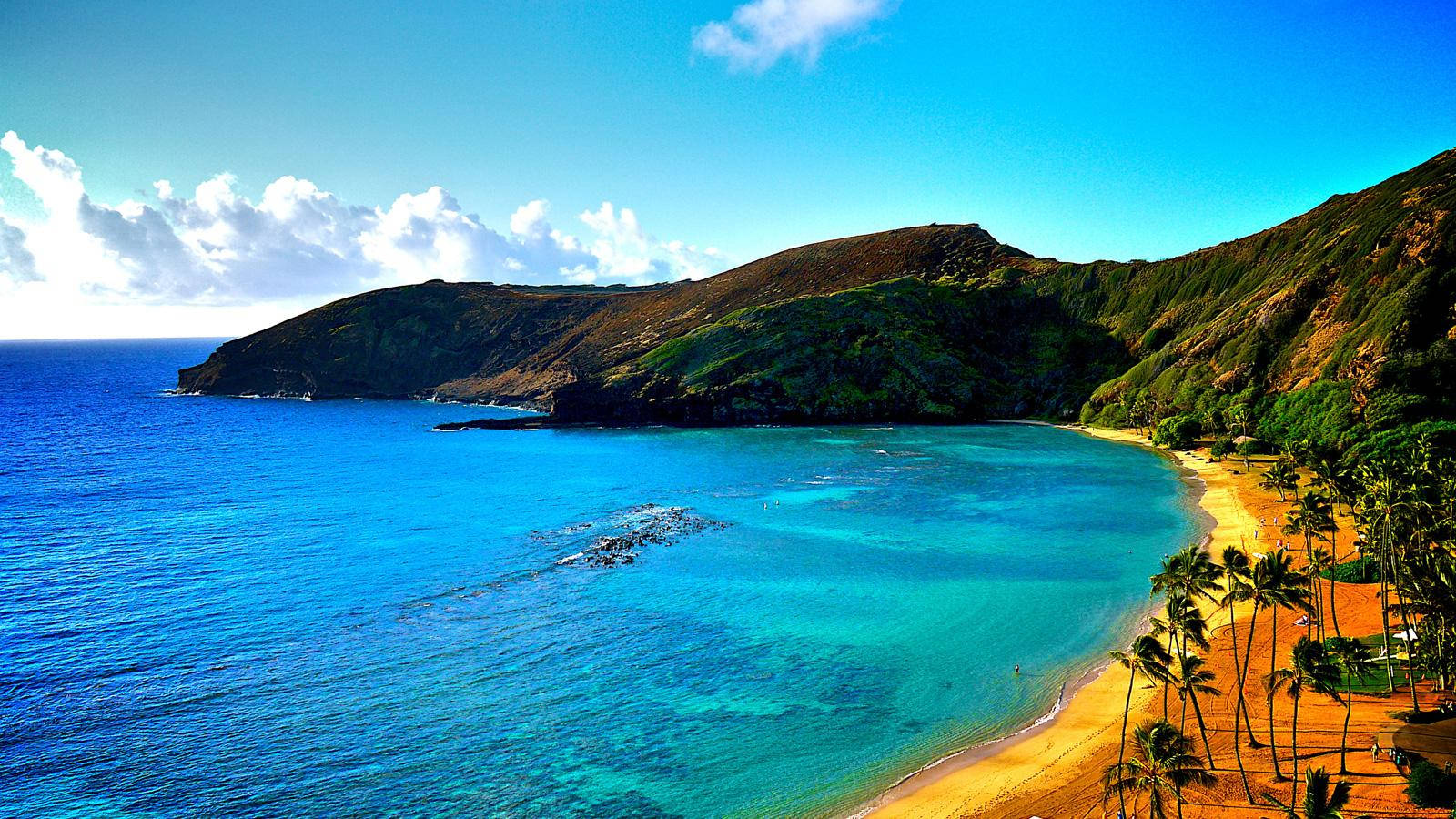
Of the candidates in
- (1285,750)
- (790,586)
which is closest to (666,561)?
(790,586)

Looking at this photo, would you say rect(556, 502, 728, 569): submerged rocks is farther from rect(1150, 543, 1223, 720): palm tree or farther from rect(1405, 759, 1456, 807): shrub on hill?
rect(1405, 759, 1456, 807): shrub on hill

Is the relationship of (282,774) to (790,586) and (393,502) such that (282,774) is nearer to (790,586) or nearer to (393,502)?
(790,586)

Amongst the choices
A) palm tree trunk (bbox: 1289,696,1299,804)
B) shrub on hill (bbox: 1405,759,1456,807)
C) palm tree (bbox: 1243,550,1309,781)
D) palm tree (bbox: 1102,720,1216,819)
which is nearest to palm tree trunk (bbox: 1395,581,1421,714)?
palm tree trunk (bbox: 1289,696,1299,804)

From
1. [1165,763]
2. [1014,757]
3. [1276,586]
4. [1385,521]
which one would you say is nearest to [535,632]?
[1014,757]

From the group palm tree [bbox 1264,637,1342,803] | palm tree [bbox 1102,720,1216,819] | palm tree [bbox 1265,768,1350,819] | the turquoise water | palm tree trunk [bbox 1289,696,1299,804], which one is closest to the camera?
palm tree [bbox 1265,768,1350,819]

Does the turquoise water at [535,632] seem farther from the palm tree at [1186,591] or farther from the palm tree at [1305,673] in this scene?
the palm tree at [1305,673]

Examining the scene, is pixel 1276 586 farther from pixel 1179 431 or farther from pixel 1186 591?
pixel 1179 431
